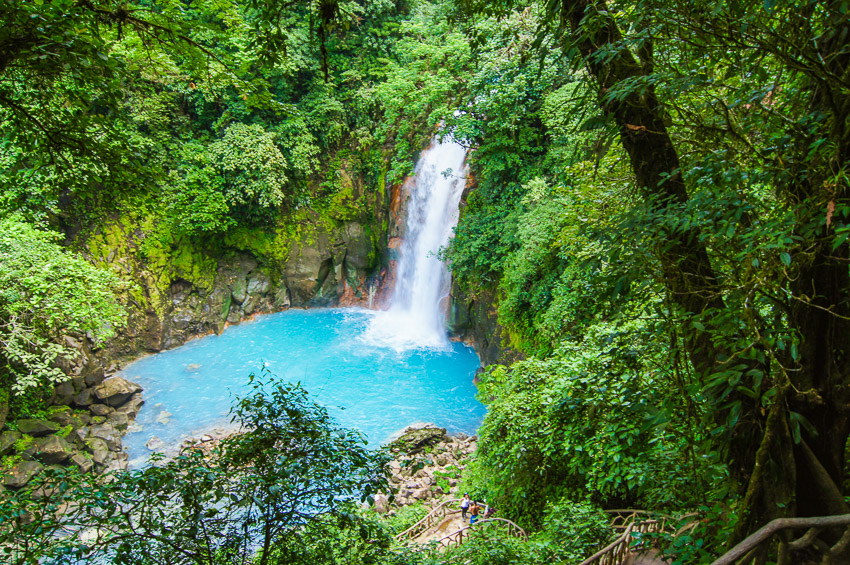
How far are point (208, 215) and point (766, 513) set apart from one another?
14.8m

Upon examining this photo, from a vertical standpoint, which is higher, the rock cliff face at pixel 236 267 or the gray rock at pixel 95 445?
the rock cliff face at pixel 236 267

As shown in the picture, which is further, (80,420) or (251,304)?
(251,304)

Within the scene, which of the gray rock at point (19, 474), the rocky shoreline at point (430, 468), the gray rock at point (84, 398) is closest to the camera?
the gray rock at point (19, 474)

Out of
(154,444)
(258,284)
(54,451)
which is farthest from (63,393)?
(258,284)

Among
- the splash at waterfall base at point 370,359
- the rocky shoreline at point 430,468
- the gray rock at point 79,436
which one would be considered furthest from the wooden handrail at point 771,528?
the gray rock at point 79,436

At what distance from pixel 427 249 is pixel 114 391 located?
9.70 m

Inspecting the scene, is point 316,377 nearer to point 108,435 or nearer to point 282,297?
point 108,435

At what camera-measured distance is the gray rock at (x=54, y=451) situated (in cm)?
827

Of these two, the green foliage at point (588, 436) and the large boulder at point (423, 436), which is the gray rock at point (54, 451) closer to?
the large boulder at point (423, 436)

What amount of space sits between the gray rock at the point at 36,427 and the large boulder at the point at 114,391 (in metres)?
1.74

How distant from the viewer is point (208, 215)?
13922 millimetres

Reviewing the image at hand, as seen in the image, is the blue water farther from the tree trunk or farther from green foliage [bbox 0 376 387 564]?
the tree trunk

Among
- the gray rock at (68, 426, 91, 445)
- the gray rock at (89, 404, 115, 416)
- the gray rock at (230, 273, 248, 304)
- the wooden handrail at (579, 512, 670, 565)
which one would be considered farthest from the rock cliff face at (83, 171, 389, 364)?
the wooden handrail at (579, 512, 670, 565)

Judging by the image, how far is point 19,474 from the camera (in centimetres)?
779
